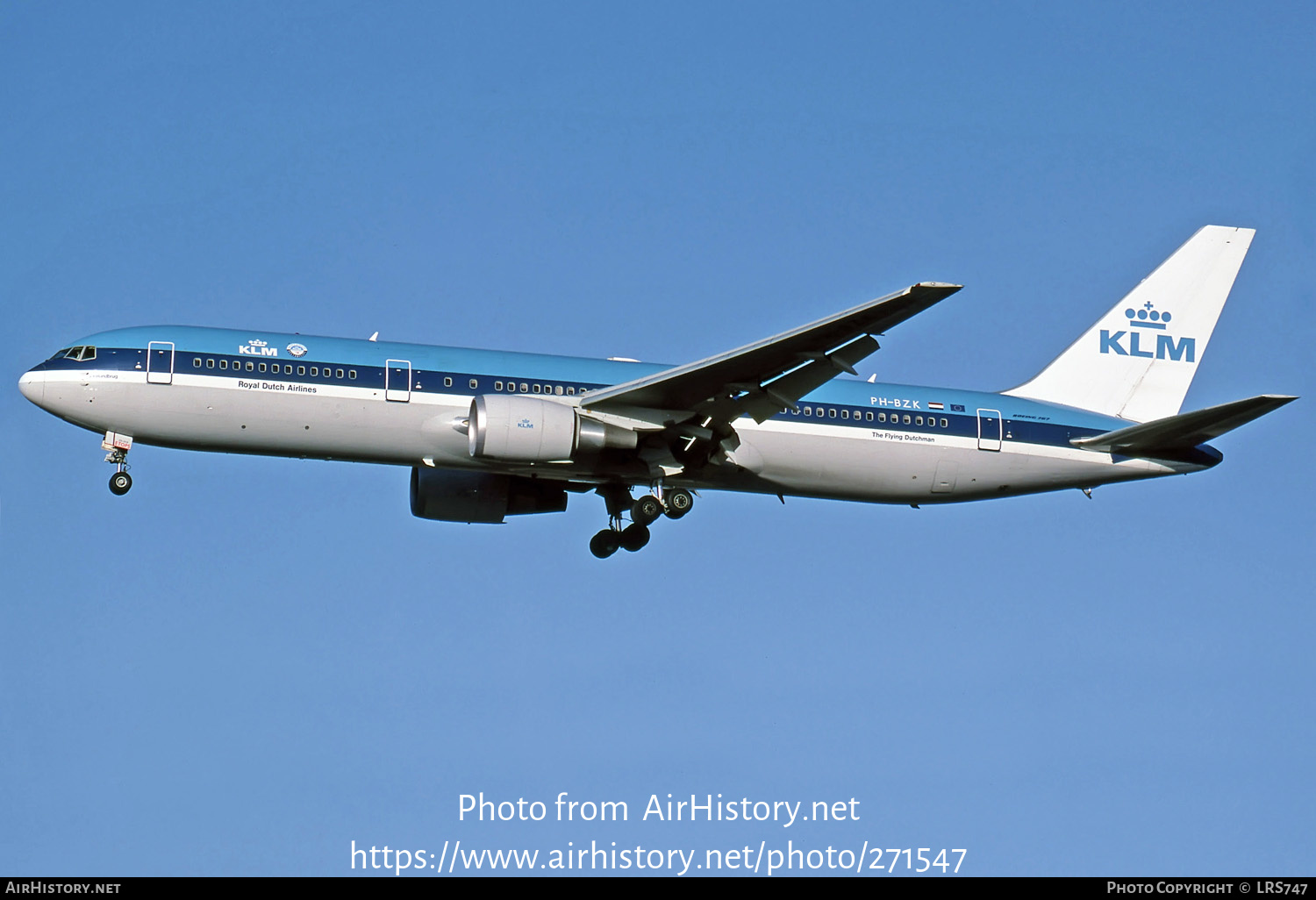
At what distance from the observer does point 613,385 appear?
36.7 meters

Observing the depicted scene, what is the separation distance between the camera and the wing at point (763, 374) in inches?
1284

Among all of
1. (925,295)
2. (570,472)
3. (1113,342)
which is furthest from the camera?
(1113,342)

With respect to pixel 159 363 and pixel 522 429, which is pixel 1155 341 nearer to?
pixel 522 429

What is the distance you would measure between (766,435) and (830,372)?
3247 millimetres

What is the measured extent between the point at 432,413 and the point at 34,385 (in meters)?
8.81

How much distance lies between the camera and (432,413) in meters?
35.4

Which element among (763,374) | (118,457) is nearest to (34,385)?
(118,457)

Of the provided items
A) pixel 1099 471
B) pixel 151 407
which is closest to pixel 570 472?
pixel 151 407

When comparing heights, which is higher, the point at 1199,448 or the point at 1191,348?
the point at 1191,348

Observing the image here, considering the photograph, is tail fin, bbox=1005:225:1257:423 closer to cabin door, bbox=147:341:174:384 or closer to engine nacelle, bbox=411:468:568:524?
engine nacelle, bbox=411:468:568:524

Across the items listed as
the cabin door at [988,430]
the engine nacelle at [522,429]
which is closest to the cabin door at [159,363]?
the engine nacelle at [522,429]

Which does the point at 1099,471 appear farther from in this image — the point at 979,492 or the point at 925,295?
the point at 925,295

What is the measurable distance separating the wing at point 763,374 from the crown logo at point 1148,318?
1186 centimetres

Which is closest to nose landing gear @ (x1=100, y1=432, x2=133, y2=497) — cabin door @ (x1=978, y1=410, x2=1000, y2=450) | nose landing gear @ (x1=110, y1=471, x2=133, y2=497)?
nose landing gear @ (x1=110, y1=471, x2=133, y2=497)
